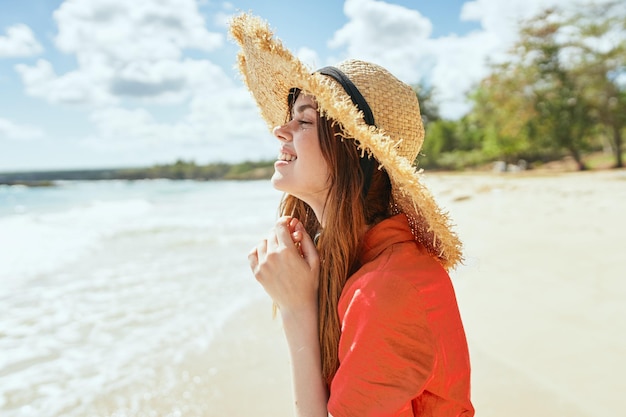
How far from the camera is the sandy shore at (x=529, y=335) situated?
108 inches

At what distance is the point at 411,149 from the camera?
66.6 inches

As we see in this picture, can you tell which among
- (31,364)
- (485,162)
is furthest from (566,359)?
(485,162)

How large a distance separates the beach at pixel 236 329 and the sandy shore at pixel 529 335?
0.01 metres

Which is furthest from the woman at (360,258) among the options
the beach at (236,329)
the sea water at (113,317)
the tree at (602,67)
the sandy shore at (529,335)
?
the tree at (602,67)

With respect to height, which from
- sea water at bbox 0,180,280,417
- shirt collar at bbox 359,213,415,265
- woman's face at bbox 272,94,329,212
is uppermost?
woman's face at bbox 272,94,329,212

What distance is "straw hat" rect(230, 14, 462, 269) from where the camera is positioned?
1402mm

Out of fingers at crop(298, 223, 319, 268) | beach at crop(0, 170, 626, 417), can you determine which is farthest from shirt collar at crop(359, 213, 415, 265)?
beach at crop(0, 170, 626, 417)

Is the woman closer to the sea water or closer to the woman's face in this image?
the woman's face

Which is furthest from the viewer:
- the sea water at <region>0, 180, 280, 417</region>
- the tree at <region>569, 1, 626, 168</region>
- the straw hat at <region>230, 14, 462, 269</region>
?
the tree at <region>569, 1, 626, 168</region>

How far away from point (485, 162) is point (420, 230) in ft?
115

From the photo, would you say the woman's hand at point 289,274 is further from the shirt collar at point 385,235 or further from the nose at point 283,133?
the nose at point 283,133

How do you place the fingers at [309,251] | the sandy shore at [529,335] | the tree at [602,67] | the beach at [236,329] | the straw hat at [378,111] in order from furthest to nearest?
the tree at [602,67]
the beach at [236,329]
the sandy shore at [529,335]
the fingers at [309,251]
the straw hat at [378,111]

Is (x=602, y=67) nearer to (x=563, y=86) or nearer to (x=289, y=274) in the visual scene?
(x=563, y=86)

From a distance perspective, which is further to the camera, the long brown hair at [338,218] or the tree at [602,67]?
the tree at [602,67]
